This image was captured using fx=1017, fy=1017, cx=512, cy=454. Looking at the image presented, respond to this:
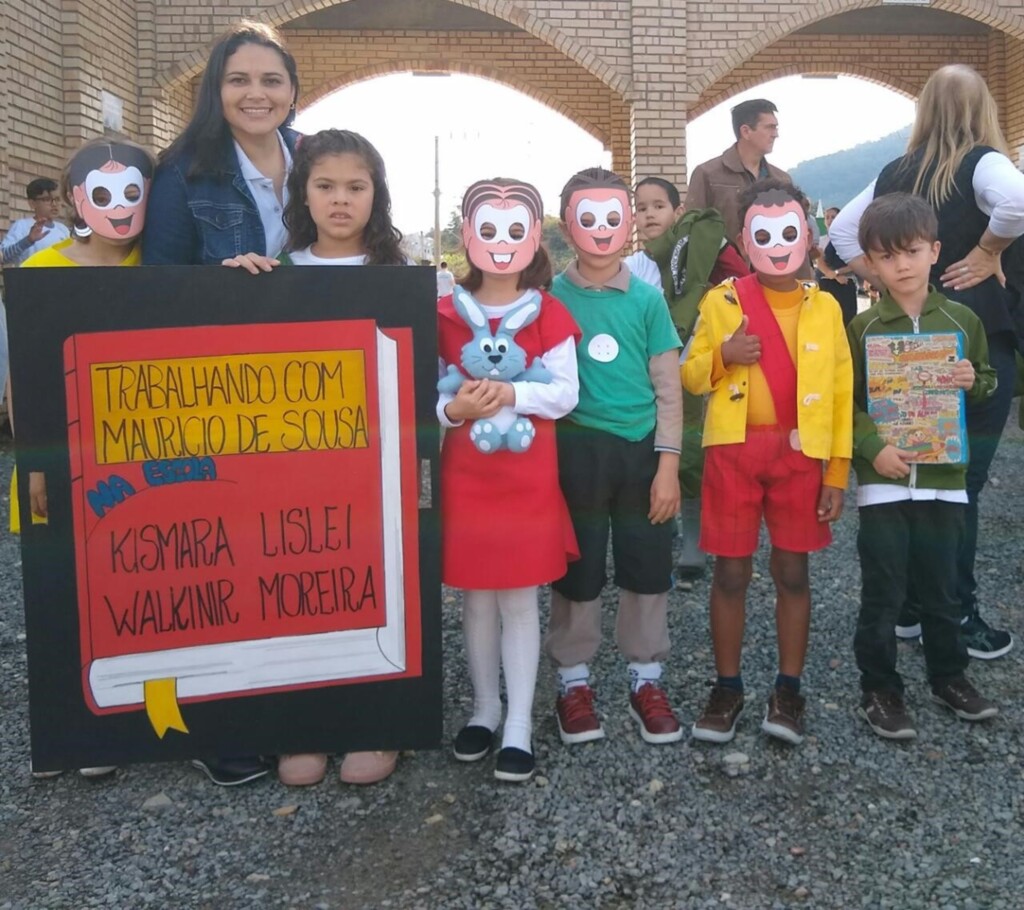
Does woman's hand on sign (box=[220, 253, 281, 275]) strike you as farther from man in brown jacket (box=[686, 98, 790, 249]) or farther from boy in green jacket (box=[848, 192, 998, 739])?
man in brown jacket (box=[686, 98, 790, 249])

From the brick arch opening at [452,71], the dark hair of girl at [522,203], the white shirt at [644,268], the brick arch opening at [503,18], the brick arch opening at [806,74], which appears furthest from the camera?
the brick arch opening at [806,74]

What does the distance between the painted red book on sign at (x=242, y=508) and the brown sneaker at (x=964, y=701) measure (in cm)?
159

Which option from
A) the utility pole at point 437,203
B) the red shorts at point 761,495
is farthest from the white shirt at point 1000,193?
the utility pole at point 437,203

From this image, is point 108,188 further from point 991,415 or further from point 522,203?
point 991,415

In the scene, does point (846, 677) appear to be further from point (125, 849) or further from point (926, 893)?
point (125, 849)

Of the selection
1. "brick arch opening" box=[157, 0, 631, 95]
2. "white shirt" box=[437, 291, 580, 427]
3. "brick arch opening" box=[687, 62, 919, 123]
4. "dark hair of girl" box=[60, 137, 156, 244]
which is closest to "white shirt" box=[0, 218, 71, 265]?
"brick arch opening" box=[157, 0, 631, 95]

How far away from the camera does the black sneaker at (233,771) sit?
268 centimetres

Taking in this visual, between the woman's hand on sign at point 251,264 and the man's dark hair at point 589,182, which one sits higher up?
the man's dark hair at point 589,182

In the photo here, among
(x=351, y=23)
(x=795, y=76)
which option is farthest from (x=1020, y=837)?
(x=795, y=76)

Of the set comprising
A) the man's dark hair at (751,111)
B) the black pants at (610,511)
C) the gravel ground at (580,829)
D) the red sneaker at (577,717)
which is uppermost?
the man's dark hair at (751,111)

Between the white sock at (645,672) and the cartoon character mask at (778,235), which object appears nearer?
the cartoon character mask at (778,235)

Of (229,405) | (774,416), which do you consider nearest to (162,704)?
(229,405)

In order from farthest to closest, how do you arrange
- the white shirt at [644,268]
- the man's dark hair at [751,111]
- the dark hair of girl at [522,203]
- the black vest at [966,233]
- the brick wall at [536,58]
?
1. the brick wall at [536,58]
2. the man's dark hair at [751,111]
3. the white shirt at [644,268]
4. the black vest at [966,233]
5. the dark hair of girl at [522,203]

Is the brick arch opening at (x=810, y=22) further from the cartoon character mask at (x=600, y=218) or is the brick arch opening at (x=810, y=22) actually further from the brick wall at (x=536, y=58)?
the cartoon character mask at (x=600, y=218)
